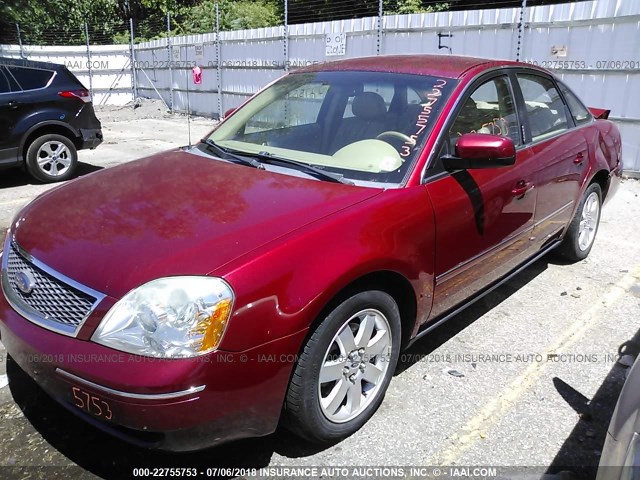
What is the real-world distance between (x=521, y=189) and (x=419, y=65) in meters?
0.98

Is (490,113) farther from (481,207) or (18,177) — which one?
(18,177)

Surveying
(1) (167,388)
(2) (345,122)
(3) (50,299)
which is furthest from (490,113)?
(3) (50,299)

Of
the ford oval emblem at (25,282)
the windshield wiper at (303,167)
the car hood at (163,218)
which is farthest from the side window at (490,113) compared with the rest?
the ford oval emblem at (25,282)

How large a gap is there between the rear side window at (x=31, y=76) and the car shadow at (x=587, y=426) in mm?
7221

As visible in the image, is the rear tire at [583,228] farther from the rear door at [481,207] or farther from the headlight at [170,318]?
the headlight at [170,318]

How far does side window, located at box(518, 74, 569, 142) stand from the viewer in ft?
12.5

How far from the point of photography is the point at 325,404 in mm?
2451

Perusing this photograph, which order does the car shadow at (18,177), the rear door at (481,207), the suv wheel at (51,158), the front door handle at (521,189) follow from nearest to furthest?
1. the rear door at (481,207)
2. the front door handle at (521,189)
3. the suv wheel at (51,158)
4. the car shadow at (18,177)

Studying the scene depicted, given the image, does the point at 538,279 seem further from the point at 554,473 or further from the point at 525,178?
the point at 554,473

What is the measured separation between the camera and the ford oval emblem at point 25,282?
2326 mm

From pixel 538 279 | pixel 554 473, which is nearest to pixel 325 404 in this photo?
pixel 554 473

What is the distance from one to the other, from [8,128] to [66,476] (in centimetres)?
602

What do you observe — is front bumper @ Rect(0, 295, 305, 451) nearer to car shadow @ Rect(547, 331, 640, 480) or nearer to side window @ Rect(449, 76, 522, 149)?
car shadow @ Rect(547, 331, 640, 480)

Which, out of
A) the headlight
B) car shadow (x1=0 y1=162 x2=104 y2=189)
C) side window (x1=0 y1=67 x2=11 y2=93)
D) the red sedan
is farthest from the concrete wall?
side window (x1=0 y1=67 x2=11 y2=93)
